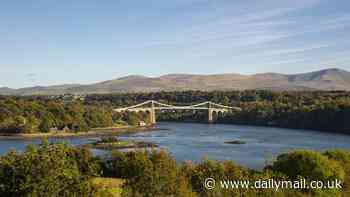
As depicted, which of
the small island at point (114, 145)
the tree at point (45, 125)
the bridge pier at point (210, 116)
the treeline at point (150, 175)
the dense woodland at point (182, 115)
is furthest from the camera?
the bridge pier at point (210, 116)

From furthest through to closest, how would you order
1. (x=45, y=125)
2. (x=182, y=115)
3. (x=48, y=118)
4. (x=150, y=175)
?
(x=182, y=115)
(x=48, y=118)
(x=45, y=125)
(x=150, y=175)

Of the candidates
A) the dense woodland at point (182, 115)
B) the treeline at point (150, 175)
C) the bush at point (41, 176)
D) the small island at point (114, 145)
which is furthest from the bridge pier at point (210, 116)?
the bush at point (41, 176)

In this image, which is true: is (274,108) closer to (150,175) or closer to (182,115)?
(182,115)

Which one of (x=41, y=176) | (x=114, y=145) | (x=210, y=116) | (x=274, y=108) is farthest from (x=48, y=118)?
(x=41, y=176)

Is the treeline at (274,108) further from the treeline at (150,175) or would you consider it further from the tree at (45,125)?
the treeline at (150,175)

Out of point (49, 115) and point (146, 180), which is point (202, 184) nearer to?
point (146, 180)

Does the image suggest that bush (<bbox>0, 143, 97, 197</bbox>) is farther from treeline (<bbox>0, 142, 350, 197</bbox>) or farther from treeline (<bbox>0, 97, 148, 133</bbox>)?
treeline (<bbox>0, 97, 148, 133</bbox>)
